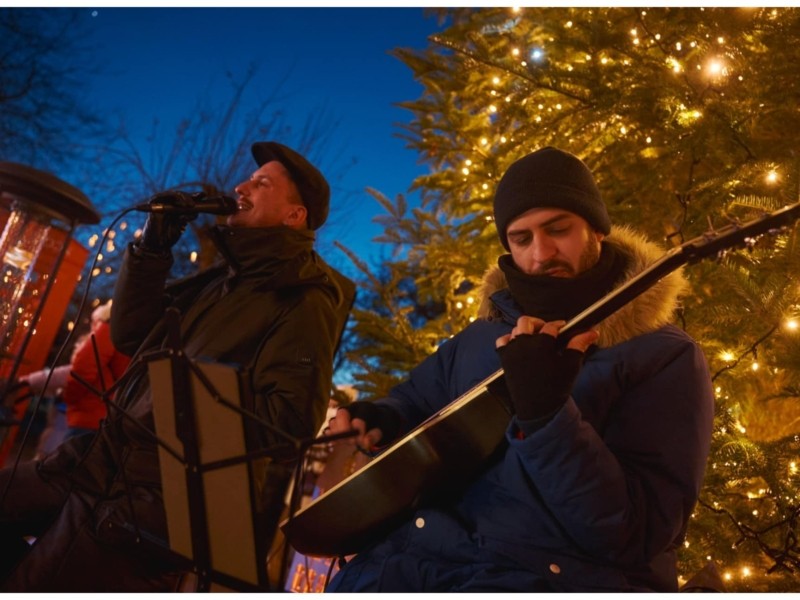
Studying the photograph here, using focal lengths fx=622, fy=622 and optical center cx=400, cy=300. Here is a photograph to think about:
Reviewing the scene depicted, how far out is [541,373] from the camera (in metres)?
1.59

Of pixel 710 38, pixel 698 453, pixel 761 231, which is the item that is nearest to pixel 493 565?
pixel 698 453

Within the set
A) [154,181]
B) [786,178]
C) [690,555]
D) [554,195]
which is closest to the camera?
[554,195]

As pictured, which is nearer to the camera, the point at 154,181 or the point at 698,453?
the point at 698,453

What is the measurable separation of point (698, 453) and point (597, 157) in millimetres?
2783

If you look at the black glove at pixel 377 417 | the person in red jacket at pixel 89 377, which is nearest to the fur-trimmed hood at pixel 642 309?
the black glove at pixel 377 417

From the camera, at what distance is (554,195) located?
2.14 meters

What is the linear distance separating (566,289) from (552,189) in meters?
0.39

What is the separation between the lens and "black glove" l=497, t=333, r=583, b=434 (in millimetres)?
1585

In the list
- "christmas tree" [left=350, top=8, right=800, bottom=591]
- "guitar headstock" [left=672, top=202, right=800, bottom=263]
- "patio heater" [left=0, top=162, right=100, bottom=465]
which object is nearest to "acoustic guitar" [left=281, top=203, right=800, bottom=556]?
"guitar headstock" [left=672, top=202, right=800, bottom=263]

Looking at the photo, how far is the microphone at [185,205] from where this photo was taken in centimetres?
243

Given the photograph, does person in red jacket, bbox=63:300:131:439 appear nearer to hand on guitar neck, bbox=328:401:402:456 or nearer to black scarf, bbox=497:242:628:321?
hand on guitar neck, bbox=328:401:402:456

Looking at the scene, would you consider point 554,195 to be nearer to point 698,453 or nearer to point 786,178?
point 698,453

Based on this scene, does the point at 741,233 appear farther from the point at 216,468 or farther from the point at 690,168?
the point at 690,168

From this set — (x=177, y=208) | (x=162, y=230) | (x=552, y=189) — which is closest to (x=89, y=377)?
(x=162, y=230)
